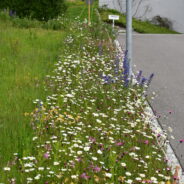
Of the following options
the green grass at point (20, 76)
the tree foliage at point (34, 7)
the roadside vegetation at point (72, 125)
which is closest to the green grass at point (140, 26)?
the tree foliage at point (34, 7)

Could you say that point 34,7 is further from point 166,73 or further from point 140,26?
point 140,26

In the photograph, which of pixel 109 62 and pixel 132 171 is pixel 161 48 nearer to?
pixel 109 62

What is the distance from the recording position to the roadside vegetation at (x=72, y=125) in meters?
4.52

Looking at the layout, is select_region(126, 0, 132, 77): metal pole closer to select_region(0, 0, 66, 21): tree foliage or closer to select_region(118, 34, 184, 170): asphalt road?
select_region(118, 34, 184, 170): asphalt road

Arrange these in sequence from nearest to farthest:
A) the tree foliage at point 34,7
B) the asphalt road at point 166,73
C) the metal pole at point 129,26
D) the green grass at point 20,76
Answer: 1. the green grass at point 20,76
2. the asphalt road at point 166,73
3. the metal pole at point 129,26
4. the tree foliage at point 34,7

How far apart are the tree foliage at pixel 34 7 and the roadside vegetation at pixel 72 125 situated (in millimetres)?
7363

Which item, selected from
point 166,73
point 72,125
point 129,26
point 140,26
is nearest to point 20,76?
point 129,26

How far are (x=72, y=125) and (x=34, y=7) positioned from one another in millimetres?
12918

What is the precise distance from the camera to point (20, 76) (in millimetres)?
8625

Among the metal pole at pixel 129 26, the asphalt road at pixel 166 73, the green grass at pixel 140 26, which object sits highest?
the metal pole at pixel 129 26

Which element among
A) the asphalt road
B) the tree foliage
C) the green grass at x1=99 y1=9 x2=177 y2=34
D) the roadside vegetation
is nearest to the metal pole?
the roadside vegetation

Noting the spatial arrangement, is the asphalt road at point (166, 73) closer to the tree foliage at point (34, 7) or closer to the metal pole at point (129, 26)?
the metal pole at point (129, 26)

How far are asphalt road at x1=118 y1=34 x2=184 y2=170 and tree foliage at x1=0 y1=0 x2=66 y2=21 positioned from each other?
10.1ft

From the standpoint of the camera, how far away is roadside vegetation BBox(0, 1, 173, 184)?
4.52m
